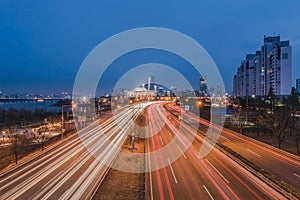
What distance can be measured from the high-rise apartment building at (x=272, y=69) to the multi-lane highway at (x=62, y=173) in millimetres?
65169

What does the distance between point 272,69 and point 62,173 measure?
7546 centimetres

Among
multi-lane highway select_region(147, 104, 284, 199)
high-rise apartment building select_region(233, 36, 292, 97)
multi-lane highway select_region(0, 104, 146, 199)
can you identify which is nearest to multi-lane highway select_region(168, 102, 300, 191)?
multi-lane highway select_region(147, 104, 284, 199)

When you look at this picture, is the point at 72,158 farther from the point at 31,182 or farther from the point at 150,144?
the point at 150,144

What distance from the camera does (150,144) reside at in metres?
19.4

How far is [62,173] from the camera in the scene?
40.3ft

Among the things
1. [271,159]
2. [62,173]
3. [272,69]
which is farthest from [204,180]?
[272,69]

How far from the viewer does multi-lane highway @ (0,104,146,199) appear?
990 cm

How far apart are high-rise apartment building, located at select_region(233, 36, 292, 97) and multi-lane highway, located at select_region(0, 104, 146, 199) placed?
65169mm

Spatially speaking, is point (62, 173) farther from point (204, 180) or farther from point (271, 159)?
point (271, 159)

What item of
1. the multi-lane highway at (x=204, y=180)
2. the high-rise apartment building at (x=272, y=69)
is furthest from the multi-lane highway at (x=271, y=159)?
the high-rise apartment building at (x=272, y=69)

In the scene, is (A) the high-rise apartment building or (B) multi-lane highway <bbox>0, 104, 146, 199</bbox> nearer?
(B) multi-lane highway <bbox>0, 104, 146, 199</bbox>

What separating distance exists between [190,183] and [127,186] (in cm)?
297

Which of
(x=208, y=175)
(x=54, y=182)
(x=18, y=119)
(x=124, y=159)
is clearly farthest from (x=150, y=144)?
(x=18, y=119)

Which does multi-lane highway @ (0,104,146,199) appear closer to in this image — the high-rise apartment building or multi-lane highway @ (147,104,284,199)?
multi-lane highway @ (147,104,284,199)
